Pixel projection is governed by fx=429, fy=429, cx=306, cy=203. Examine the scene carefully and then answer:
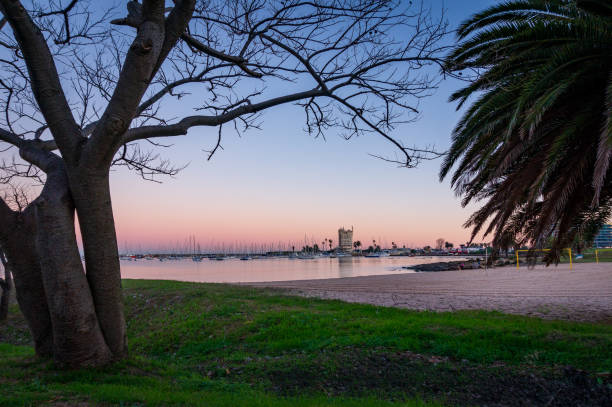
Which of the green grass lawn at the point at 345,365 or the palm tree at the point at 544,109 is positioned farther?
the palm tree at the point at 544,109

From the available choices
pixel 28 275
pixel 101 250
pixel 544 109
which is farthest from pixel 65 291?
pixel 544 109

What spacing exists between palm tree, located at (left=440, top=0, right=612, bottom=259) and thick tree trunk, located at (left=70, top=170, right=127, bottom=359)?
5141 millimetres

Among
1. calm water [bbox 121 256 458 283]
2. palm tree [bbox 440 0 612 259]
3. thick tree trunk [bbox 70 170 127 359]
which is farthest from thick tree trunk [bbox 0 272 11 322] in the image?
calm water [bbox 121 256 458 283]

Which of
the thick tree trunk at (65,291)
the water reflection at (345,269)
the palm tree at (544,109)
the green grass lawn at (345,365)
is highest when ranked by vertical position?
the palm tree at (544,109)

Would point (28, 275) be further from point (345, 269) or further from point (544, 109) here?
point (345, 269)

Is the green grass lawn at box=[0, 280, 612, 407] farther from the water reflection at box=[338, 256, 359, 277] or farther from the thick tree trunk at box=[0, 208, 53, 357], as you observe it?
the water reflection at box=[338, 256, 359, 277]

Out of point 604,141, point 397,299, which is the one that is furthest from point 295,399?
point 397,299

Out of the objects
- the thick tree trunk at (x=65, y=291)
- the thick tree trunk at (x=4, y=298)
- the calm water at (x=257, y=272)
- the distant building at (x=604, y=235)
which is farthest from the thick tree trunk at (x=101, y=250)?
the calm water at (x=257, y=272)

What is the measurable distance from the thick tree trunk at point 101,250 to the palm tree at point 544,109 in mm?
5141

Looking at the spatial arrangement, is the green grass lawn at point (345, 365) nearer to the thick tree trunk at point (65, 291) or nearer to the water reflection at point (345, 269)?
the thick tree trunk at point (65, 291)

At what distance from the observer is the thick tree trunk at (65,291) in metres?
4.99

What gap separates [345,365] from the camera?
5984mm

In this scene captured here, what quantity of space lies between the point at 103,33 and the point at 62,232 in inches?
143

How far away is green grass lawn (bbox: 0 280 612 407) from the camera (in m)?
4.59
